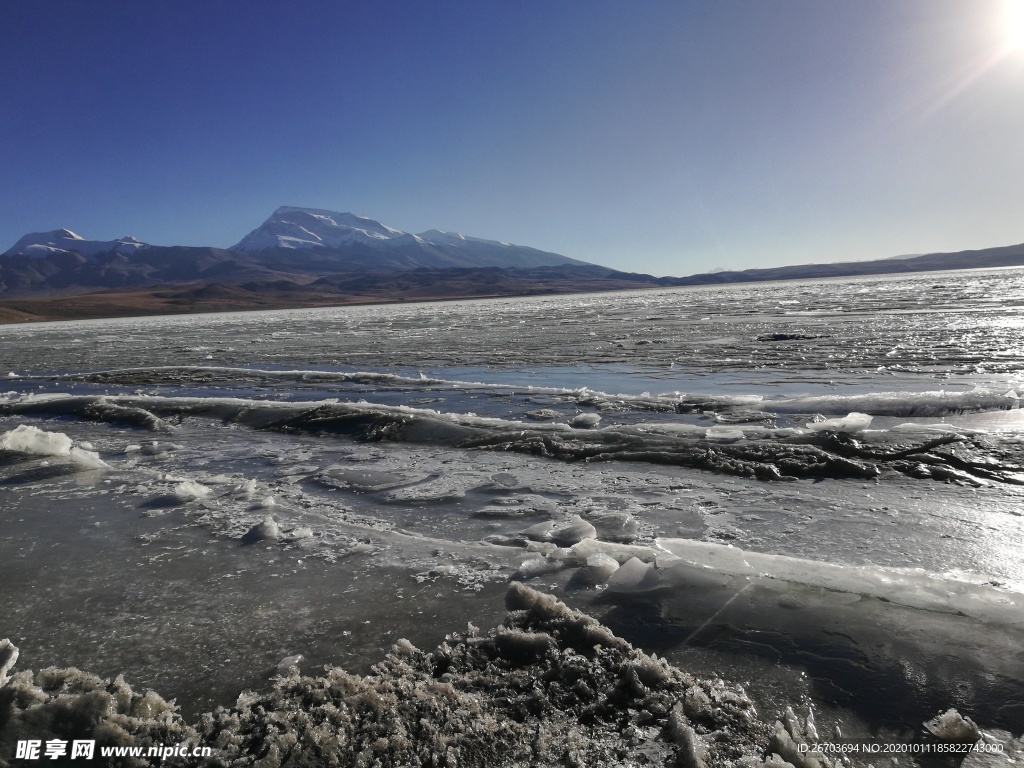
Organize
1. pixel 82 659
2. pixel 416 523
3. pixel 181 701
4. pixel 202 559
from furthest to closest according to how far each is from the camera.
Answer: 1. pixel 416 523
2. pixel 202 559
3. pixel 82 659
4. pixel 181 701

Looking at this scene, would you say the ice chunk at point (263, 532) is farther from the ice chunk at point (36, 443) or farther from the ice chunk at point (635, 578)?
the ice chunk at point (36, 443)

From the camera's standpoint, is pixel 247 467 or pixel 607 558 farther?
pixel 247 467

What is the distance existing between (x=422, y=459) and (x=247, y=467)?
1.45 m

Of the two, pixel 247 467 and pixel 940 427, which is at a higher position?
pixel 940 427

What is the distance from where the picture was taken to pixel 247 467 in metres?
4.71

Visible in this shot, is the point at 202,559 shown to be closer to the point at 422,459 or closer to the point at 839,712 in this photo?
the point at 422,459

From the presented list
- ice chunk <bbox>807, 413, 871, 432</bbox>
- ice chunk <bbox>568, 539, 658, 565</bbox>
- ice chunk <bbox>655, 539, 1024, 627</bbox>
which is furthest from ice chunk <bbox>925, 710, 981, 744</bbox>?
ice chunk <bbox>807, 413, 871, 432</bbox>

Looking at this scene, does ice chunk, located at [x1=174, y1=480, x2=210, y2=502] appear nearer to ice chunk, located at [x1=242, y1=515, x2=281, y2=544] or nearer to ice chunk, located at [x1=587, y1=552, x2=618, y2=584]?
ice chunk, located at [x1=242, y1=515, x2=281, y2=544]

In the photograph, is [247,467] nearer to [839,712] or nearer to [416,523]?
[416,523]

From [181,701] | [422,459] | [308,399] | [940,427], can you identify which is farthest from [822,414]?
[308,399]

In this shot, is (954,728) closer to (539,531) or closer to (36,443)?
(539,531)

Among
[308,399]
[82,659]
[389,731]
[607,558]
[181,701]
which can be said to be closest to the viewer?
[389,731]

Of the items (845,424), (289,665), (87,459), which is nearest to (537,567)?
(289,665)

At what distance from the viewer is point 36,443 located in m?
5.04
